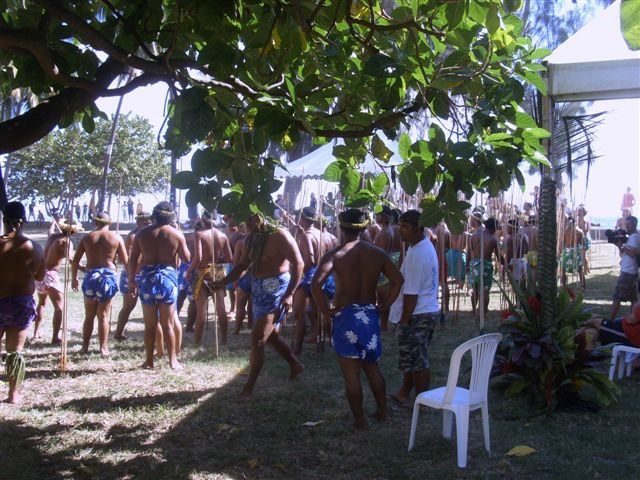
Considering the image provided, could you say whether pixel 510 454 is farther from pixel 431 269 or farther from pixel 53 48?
pixel 53 48

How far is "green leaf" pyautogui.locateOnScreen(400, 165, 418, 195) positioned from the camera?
148 inches

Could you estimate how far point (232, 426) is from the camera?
5.42 metres

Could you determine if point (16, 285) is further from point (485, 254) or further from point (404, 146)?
point (485, 254)

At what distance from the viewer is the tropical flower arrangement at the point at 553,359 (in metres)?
5.58

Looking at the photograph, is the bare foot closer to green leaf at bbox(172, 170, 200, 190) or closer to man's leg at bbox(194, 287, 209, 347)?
man's leg at bbox(194, 287, 209, 347)

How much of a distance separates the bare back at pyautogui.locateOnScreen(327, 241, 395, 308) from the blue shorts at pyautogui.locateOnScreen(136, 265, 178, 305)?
267 cm

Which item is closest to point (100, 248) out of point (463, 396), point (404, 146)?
point (463, 396)

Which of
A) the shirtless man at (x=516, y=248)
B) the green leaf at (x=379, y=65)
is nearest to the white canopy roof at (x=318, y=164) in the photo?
the shirtless man at (x=516, y=248)

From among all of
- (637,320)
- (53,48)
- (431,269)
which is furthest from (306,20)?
(637,320)

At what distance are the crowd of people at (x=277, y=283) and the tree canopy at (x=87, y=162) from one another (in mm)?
19537

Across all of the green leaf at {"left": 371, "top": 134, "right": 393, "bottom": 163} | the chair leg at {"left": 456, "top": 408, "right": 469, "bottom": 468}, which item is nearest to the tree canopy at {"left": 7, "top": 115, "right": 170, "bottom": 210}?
the green leaf at {"left": 371, "top": 134, "right": 393, "bottom": 163}

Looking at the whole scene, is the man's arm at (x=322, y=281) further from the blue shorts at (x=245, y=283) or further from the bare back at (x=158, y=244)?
the blue shorts at (x=245, y=283)

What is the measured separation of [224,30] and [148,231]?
4278 mm

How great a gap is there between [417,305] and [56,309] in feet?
17.9
